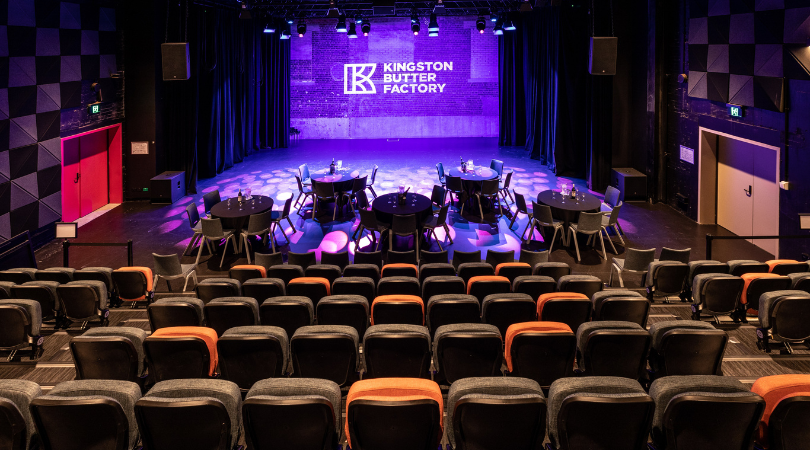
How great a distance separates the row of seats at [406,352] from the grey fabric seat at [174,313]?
26.1 inches

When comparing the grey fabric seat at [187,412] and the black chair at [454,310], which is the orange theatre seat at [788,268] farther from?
the grey fabric seat at [187,412]

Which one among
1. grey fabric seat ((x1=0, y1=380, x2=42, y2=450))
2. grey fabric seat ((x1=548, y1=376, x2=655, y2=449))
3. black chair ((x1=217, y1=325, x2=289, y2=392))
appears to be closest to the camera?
grey fabric seat ((x1=548, y1=376, x2=655, y2=449))

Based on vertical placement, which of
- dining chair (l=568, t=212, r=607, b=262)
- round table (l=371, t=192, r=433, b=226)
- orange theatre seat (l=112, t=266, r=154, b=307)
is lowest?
orange theatre seat (l=112, t=266, r=154, b=307)

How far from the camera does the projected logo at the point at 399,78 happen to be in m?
19.9

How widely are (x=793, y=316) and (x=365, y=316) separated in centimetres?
327

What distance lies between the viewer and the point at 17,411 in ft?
9.71

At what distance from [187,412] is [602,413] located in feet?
6.14

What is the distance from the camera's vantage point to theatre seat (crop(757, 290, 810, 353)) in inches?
189

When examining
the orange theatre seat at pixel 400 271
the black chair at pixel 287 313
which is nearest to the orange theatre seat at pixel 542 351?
the black chair at pixel 287 313

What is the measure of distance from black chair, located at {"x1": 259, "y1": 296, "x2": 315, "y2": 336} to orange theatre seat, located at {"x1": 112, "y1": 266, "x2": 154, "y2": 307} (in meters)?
2.45

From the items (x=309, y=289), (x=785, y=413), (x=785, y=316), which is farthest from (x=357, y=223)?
(x=785, y=413)

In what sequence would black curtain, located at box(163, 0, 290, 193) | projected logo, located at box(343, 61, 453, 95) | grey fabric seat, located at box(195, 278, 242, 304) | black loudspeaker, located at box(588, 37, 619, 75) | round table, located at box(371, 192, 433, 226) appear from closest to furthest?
grey fabric seat, located at box(195, 278, 242, 304) < round table, located at box(371, 192, 433, 226) < black loudspeaker, located at box(588, 37, 619, 75) < black curtain, located at box(163, 0, 290, 193) < projected logo, located at box(343, 61, 453, 95)

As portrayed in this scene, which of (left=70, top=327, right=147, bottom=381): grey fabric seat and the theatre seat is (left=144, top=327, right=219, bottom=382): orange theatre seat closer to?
(left=70, top=327, right=147, bottom=381): grey fabric seat

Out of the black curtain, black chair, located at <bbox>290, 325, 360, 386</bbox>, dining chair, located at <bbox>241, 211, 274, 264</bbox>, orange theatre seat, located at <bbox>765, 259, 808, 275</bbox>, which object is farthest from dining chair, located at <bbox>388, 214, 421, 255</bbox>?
the black curtain
